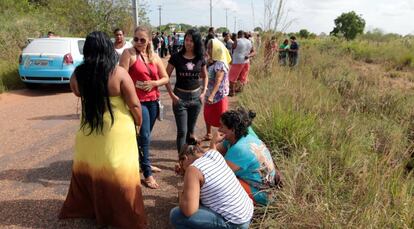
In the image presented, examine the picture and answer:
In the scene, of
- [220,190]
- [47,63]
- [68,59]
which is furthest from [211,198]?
[47,63]

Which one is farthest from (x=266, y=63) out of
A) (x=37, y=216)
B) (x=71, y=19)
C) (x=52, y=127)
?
(x=71, y=19)

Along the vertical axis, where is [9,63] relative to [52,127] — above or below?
above

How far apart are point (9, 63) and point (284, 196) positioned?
992cm

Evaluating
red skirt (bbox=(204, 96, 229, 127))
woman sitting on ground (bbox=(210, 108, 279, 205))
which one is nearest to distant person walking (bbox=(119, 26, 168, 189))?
woman sitting on ground (bbox=(210, 108, 279, 205))

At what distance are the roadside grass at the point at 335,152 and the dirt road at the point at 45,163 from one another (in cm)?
123

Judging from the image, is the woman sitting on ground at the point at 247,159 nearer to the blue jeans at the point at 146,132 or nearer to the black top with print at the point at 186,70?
the blue jeans at the point at 146,132

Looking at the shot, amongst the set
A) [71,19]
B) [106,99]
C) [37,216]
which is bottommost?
[37,216]

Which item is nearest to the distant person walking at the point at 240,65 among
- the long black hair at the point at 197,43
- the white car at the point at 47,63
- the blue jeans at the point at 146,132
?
the white car at the point at 47,63

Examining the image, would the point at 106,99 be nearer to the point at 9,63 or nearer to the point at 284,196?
the point at 284,196

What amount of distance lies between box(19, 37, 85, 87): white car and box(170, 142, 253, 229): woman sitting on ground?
23.7 ft

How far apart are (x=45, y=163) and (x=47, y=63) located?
16.2 feet

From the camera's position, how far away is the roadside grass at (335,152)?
2.57m

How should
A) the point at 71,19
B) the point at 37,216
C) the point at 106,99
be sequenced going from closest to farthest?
the point at 106,99, the point at 37,216, the point at 71,19

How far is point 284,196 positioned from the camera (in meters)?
2.78
